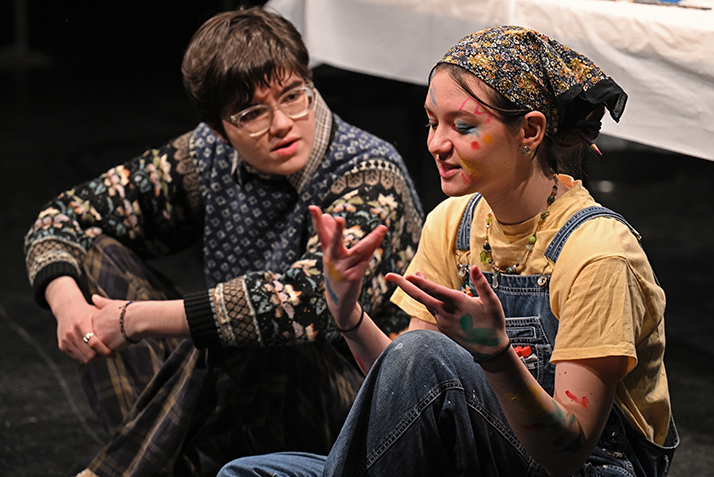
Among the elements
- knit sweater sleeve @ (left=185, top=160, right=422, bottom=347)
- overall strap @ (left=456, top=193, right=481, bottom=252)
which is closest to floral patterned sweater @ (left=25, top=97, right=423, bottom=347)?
knit sweater sleeve @ (left=185, top=160, right=422, bottom=347)

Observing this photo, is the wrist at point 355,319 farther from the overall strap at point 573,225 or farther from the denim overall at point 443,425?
the overall strap at point 573,225

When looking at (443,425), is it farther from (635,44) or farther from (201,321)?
(635,44)

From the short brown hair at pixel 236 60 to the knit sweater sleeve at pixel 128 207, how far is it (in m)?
0.22

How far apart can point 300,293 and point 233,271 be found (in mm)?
365

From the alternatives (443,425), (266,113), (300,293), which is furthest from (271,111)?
(443,425)

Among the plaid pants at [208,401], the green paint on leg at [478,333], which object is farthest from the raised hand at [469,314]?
the plaid pants at [208,401]

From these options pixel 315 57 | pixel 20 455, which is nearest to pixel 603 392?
pixel 20 455

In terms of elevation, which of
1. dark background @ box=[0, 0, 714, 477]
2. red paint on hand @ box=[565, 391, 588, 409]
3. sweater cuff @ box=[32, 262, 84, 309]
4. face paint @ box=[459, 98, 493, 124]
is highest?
face paint @ box=[459, 98, 493, 124]

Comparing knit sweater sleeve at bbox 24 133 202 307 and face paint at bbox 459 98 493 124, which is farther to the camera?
knit sweater sleeve at bbox 24 133 202 307

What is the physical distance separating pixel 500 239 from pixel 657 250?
1918 millimetres

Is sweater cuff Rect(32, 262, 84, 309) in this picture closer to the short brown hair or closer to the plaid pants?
the plaid pants

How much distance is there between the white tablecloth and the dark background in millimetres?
687

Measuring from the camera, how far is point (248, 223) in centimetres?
192

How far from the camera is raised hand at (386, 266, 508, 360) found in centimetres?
103
